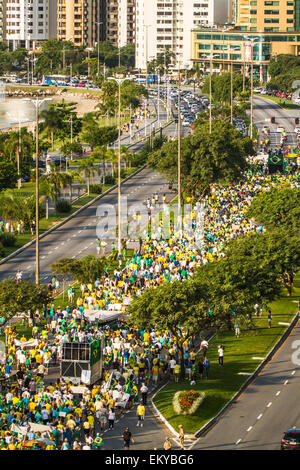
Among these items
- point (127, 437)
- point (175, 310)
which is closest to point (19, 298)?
point (175, 310)

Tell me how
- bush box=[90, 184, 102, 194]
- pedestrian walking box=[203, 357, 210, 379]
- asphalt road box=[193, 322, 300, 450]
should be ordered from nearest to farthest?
1. asphalt road box=[193, 322, 300, 450]
2. pedestrian walking box=[203, 357, 210, 379]
3. bush box=[90, 184, 102, 194]

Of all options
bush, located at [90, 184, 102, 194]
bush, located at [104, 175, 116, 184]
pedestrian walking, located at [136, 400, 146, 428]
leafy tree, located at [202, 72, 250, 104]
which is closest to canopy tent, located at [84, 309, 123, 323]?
pedestrian walking, located at [136, 400, 146, 428]

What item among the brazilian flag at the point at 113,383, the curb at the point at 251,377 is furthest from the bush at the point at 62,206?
the brazilian flag at the point at 113,383

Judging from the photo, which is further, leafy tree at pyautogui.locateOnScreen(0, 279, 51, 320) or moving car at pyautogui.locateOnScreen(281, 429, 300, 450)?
leafy tree at pyautogui.locateOnScreen(0, 279, 51, 320)

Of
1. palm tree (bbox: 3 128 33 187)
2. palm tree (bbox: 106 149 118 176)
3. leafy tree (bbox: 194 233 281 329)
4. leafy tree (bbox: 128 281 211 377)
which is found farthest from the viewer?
palm tree (bbox: 3 128 33 187)

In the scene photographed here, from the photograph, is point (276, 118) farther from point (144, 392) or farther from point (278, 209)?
point (144, 392)

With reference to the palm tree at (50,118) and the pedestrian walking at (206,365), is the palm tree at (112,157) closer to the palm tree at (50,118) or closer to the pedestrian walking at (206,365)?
the palm tree at (50,118)

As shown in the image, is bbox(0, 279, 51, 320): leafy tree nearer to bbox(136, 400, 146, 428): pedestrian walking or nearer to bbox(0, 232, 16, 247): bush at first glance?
bbox(136, 400, 146, 428): pedestrian walking
